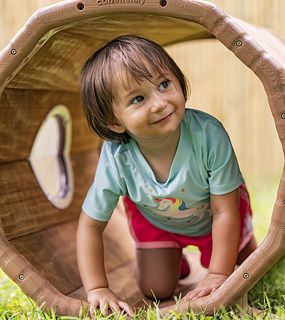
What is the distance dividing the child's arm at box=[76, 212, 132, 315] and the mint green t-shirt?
0.12 feet

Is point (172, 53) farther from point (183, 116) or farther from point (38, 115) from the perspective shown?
point (183, 116)

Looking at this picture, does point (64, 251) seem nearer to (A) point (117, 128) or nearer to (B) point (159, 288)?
A: (B) point (159, 288)

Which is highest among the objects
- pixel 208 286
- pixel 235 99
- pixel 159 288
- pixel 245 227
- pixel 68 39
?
pixel 68 39

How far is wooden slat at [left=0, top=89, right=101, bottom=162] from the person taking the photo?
2.29 m

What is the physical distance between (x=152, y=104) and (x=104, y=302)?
56 cm

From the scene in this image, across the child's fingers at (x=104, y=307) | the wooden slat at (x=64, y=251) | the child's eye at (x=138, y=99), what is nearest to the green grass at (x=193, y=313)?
the child's fingers at (x=104, y=307)

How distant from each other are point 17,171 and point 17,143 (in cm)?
10

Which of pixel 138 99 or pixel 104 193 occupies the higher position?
pixel 138 99

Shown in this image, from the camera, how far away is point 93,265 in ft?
6.94

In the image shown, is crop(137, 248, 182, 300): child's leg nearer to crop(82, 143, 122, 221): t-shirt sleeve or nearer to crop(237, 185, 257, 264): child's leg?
crop(237, 185, 257, 264): child's leg

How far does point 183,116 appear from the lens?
2125mm

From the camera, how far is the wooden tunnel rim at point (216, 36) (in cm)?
176

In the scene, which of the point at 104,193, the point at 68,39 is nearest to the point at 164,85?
the point at 104,193

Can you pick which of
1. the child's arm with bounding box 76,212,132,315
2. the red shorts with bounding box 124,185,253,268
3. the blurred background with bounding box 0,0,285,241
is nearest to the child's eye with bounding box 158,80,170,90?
the child's arm with bounding box 76,212,132,315
